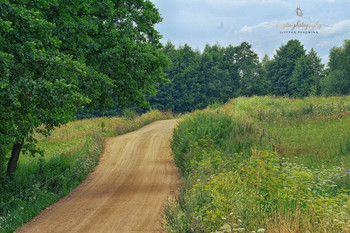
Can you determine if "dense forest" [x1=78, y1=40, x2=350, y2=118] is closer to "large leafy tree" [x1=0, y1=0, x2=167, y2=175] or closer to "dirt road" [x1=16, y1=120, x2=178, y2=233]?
"dirt road" [x1=16, y1=120, x2=178, y2=233]

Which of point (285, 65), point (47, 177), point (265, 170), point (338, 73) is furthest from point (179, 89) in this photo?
point (265, 170)

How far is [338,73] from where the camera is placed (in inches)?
2317

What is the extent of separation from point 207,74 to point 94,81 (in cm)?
4945

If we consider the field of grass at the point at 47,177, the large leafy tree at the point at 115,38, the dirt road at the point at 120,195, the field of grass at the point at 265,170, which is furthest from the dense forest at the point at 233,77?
the large leafy tree at the point at 115,38

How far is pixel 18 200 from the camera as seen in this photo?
35.8 feet

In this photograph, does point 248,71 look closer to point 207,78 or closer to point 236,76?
point 236,76

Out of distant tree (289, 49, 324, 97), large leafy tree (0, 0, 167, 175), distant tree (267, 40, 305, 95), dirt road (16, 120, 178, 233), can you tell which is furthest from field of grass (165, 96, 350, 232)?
distant tree (267, 40, 305, 95)

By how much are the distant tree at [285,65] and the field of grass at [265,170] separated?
41985 mm

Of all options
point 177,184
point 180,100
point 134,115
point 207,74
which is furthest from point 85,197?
point 207,74

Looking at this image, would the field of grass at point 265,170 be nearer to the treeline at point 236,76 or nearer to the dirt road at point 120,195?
the dirt road at point 120,195

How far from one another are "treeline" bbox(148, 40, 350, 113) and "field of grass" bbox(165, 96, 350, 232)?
29.1 m

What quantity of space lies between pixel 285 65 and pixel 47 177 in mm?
66293

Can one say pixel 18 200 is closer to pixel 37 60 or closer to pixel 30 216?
pixel 30 216

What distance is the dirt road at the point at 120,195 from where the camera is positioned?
9.50 meters
